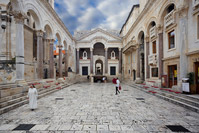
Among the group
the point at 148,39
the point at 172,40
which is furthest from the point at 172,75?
the point at 148,39

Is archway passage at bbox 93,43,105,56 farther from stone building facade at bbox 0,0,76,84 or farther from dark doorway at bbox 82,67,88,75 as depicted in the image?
stone building facade at bbox 0,0,76,84

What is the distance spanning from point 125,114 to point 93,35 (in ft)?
80.5

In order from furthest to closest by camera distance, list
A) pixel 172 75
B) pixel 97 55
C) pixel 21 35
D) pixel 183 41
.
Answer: pixel 97 55
pixel 172 75
pixel 21 35
pixel 183 41

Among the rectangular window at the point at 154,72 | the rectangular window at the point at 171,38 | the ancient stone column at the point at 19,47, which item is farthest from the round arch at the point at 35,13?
the rectangular window at the point at 154,72

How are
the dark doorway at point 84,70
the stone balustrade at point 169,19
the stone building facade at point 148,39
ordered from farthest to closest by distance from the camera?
the dark doorway at point 84,70
the stone balustrade at point 169,19
the stone building facade at point 148,39

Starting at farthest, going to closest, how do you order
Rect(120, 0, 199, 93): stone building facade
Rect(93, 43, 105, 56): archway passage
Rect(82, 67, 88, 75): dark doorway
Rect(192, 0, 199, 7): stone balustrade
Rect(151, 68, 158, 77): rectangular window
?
Rect(93, 43, 105, 56): archway passage < Rect(82, 67, 88, 75): dark doorway < Rect(151, 68, 158, 77): rectangular window < Rect(120, 0, 199, 93): stone building facade < Rect(192, 0, 199, 7): stone balustrade

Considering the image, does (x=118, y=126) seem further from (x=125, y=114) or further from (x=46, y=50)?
(x=46, y=50)

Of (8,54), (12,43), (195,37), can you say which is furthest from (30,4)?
(195,37)

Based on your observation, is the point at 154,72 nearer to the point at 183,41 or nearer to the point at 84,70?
the point at 183,41

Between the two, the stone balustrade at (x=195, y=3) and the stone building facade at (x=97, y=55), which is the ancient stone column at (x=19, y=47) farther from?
the stone building facade at (x=97, y=55)

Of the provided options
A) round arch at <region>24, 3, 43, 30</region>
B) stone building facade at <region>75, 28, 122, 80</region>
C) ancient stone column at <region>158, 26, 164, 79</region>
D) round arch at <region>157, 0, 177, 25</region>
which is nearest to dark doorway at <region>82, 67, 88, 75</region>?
stone building facade at <region>75, 28, 122, 80</region>

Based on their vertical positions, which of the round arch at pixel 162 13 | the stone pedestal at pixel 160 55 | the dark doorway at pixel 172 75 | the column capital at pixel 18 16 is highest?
the round arch at pixel 162 13

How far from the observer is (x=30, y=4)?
10.0 m

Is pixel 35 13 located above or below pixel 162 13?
above
